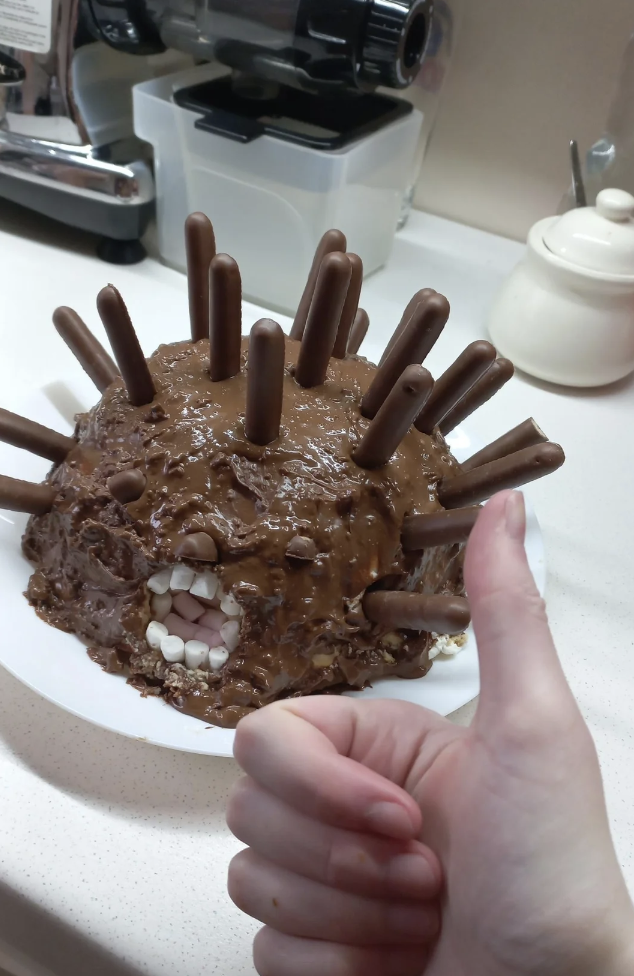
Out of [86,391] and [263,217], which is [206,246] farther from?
[263,217]

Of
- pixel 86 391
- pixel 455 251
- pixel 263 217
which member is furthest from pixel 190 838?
pixel 455 251

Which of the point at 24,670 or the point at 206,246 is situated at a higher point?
the point at 206,246

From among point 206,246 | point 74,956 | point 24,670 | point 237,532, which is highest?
point 206,246

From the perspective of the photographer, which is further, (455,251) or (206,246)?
(455,251)

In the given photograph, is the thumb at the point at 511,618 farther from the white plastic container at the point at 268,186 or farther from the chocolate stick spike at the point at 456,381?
the white plastic container at the point at 268,186

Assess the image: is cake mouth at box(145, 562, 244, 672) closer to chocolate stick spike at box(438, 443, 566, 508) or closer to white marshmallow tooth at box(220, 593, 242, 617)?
white marshmallow tooth at box(220, 593, 242, 617)

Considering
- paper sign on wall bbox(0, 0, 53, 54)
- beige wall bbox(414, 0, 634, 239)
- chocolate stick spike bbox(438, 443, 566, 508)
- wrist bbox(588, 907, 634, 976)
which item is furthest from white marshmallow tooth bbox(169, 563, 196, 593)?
beige wall bbox(414, 0, 634, 239)
